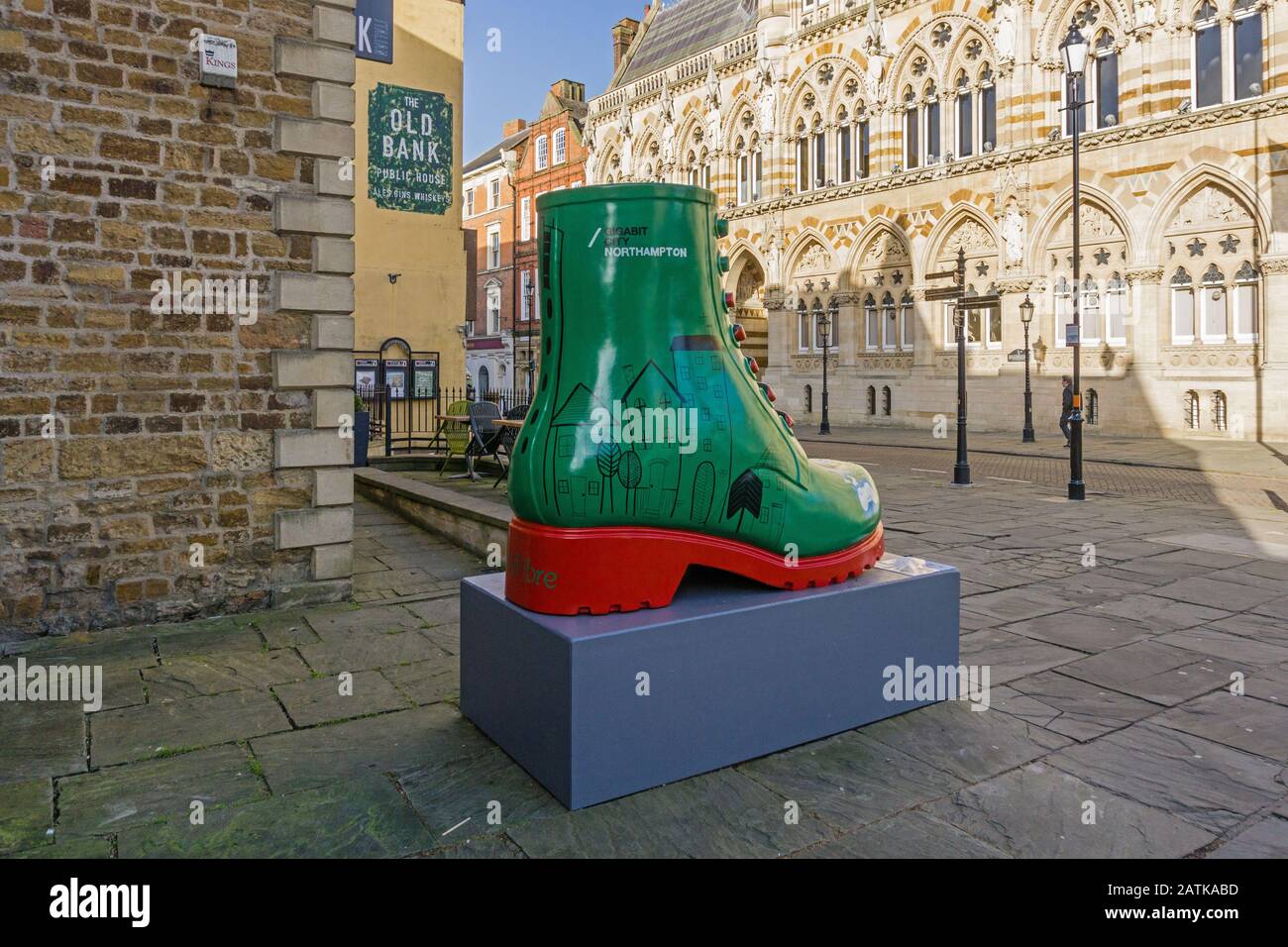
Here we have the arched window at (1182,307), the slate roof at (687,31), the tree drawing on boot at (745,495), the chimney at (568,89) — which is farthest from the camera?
the chimney at (568,89)

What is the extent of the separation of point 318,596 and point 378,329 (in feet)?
59.6

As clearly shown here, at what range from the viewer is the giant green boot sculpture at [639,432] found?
2832 millimetres

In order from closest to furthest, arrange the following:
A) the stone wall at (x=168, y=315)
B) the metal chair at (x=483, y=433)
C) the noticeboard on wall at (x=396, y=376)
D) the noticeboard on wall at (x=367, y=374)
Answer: the stone wall at (x=168, y=315) < the metal chair at (x=483, y=433) < the noticeboard on wall at (x=396, y=376) < the noticeboard on wall at (x=367, y=374)

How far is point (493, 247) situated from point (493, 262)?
0.85m

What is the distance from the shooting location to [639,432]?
283cm

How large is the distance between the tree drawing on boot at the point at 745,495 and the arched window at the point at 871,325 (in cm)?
2804

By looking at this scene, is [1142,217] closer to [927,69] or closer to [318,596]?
[927,69]

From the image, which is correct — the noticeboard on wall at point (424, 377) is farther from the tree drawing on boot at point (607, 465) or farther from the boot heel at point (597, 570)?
the tree drawing on boot at point (607, 465)

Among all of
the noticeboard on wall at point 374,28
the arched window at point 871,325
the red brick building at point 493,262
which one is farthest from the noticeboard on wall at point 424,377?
the red brick building at point 493,262

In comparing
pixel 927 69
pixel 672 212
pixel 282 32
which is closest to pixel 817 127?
pixel 927 69

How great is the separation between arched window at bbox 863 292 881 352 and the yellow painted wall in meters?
13.9

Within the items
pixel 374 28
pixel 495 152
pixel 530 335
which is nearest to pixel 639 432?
pixel 374 28
